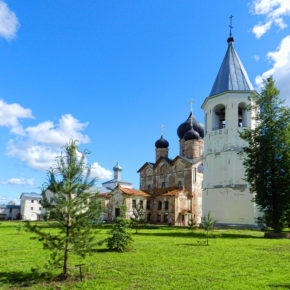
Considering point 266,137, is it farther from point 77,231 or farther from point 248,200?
point 77,231

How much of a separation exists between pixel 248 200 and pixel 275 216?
7.01 meters

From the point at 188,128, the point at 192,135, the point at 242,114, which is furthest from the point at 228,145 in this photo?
the point at 188,128

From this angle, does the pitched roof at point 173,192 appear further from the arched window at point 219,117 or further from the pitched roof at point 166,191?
the arched window at point 219,117

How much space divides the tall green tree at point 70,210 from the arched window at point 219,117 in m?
23.3

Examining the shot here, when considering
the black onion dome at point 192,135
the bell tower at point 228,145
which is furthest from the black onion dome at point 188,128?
the bell tower at point 228,145

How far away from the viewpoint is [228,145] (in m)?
27.0

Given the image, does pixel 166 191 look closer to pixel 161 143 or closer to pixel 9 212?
pixel 161 143

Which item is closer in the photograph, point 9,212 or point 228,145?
A: point 228,145

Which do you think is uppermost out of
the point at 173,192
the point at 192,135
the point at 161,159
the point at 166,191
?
the point at 192,135

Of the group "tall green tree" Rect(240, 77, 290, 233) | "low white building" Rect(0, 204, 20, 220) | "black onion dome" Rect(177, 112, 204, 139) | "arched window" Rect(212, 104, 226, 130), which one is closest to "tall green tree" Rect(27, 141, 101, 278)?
"tall green tree" Rect(240, 77, 290, 233)

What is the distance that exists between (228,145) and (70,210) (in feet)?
72.9

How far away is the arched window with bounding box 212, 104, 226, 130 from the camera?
29.2 metres

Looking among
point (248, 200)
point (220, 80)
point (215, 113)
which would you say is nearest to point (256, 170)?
point (248, 200)

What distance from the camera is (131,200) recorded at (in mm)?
41094
